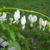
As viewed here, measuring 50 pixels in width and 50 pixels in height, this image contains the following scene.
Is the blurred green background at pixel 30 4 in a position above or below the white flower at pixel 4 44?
below

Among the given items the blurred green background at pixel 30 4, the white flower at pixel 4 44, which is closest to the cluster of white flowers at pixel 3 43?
the white flower at pixel 4 44

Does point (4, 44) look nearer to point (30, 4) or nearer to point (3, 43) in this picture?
point (3, 43)

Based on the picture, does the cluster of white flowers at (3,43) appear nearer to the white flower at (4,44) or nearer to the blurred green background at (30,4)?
the white flower at (4,44)

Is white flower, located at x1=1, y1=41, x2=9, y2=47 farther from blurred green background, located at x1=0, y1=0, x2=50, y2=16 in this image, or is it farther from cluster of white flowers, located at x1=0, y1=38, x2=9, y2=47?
blurred green background, located at x1=0, y1=0, x2=50, y2=16

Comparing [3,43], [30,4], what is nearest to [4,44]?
[3,43]

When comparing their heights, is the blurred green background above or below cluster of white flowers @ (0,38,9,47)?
below

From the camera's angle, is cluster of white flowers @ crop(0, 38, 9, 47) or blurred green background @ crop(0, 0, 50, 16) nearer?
cluster of white flowers @ crop(0, 38, 9, 47)

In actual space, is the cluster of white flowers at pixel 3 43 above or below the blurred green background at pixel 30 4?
above

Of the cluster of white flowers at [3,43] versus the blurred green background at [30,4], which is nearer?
the cluster of white flowers at [3,43]

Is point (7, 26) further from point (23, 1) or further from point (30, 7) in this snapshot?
point (23, 1)

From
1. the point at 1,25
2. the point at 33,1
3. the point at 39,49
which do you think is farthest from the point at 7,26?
the point at 33,1

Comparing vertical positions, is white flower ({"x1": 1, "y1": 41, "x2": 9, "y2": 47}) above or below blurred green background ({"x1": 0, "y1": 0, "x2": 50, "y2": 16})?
above

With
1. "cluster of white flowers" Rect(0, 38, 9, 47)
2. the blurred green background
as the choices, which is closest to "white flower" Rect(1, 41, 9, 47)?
"cluster of white flowers" Rect(0, 38, 9, 47)
